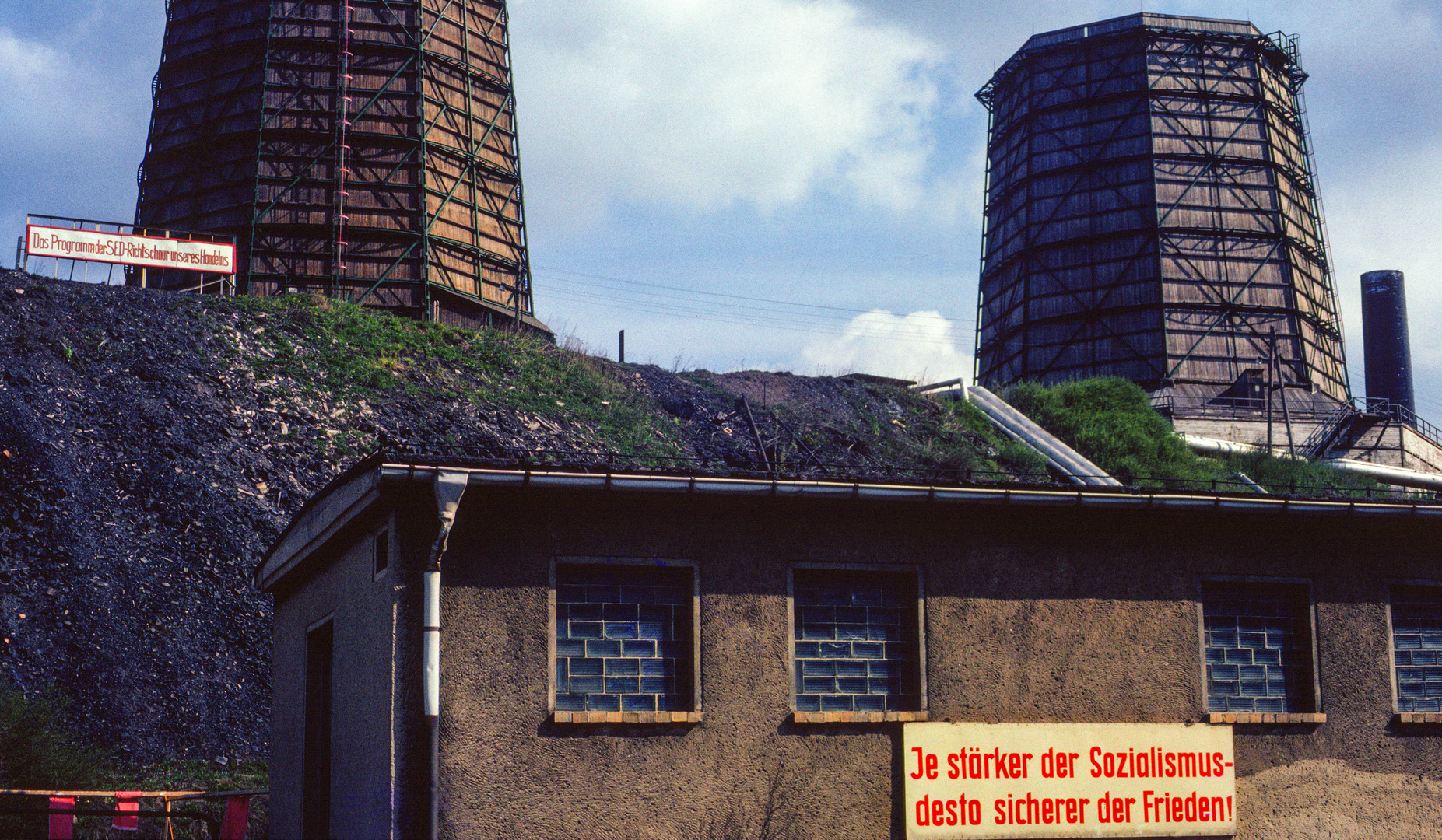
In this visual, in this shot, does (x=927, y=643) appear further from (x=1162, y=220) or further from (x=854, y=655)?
(x=1162, y=220)

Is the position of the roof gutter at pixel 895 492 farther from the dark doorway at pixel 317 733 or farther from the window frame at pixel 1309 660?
the dark doorway at pixel 317 733

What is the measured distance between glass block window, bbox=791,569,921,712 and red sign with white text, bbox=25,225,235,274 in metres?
26.3

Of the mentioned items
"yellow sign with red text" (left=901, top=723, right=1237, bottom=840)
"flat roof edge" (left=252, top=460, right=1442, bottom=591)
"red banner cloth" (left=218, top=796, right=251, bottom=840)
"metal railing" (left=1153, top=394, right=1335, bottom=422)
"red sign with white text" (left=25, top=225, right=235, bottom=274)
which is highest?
"red sign with white text" (left=25, top=225, right=235, bottom=274)

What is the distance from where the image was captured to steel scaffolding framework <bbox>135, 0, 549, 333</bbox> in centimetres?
3597

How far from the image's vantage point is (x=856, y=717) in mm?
10375

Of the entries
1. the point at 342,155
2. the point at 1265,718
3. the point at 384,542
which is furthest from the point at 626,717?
the point at 342,155

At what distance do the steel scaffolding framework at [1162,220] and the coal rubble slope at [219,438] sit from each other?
14824mm

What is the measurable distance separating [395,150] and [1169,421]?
25.4 m

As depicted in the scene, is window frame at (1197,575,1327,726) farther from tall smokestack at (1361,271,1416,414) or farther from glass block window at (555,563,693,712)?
tall smokestack at (1361,271,1416,414)

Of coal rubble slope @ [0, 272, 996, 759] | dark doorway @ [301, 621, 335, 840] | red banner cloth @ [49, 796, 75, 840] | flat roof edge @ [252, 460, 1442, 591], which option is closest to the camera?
flat roof edge @ [252, 460, 1442, 591]

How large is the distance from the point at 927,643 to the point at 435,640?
158 inches

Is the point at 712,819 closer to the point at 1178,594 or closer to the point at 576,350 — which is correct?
the point at 1178,594

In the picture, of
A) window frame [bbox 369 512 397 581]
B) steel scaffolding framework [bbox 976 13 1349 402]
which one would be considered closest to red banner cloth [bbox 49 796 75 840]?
window frame [bbox 369 512 397 581]

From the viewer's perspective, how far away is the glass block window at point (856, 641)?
10742 mm
